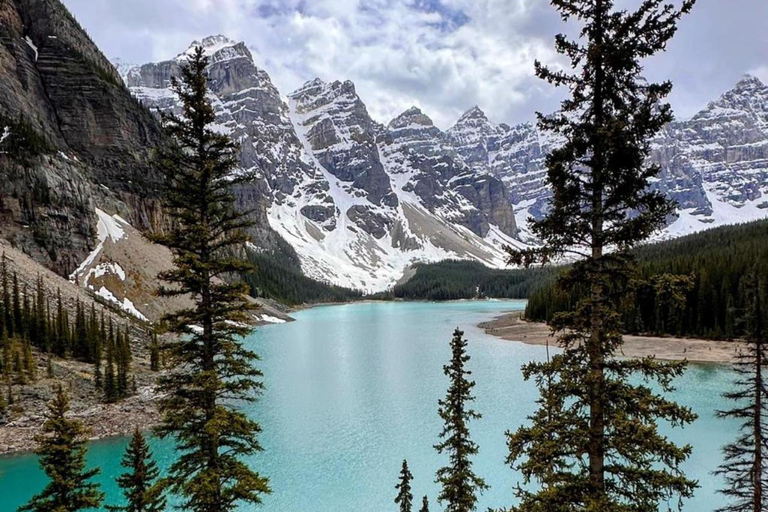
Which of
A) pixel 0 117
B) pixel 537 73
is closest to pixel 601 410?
pixel 537 73

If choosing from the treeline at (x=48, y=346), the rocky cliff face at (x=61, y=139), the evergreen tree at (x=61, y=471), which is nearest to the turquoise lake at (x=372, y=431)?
the treeline at (x=48, y=346)

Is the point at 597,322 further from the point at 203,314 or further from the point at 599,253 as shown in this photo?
the point at 203,314

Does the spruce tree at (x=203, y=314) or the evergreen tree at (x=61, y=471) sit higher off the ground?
the spruce tree at (x=203, y=314)

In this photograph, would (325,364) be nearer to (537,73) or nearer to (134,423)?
(134,423)

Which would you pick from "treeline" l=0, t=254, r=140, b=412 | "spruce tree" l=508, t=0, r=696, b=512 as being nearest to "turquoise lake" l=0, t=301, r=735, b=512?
"treeline" l=0, t=254, r=140, b=412

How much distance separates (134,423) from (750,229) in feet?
447

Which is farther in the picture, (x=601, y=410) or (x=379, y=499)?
(x=379, y=499)

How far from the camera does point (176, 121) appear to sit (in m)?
12.2

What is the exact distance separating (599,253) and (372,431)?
2933 centimetres

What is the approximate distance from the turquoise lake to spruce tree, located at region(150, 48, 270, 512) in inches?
554

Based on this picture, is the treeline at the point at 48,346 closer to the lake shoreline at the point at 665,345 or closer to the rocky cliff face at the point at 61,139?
the rocky cliff face at the point at 61,139

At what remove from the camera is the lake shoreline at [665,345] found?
57.3m

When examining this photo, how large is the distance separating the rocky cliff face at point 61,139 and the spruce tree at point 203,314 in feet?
269

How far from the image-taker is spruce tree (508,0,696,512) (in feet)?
25.6
